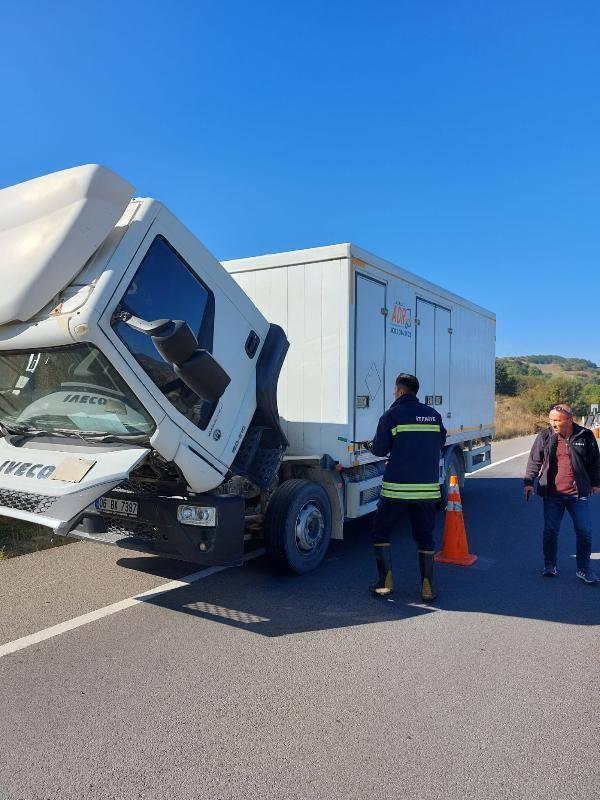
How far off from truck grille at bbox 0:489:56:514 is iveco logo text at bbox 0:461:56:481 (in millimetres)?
151

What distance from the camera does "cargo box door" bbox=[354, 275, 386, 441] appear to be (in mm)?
6312

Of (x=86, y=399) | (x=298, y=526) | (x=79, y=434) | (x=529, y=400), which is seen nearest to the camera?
(x=86, y=399)

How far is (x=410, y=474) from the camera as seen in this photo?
16.7ft

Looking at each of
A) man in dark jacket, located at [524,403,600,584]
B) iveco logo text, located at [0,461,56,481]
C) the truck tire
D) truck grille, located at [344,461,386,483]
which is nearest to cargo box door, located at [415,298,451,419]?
truck grille, located at [344,461,386,483]

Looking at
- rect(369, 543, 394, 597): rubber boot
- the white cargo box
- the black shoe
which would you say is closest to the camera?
rect(369, 543, 394, 597): rubber boot

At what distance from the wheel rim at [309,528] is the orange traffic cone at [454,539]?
1406 millimetres

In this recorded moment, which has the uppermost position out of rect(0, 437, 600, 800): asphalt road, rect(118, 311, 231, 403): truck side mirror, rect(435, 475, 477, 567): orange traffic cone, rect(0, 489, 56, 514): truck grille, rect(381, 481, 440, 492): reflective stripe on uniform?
rect(118, 311, 231, 403): truck side mirror

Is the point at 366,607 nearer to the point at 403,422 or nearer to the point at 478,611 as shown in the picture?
the point at 478,611

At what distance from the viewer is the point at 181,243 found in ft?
14.9

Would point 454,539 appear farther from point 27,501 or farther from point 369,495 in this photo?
point 27,501

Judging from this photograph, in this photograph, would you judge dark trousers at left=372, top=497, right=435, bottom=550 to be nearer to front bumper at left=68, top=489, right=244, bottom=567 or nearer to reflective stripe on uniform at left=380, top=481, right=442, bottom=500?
reflective stripe on uniform at left=380, top=481, right=442, bottom=500

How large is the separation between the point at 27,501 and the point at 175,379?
128 cm

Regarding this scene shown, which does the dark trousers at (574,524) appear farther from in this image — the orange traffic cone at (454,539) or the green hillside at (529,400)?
the green hillside at (529,400)

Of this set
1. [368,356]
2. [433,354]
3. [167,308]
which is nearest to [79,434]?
[167,308]
